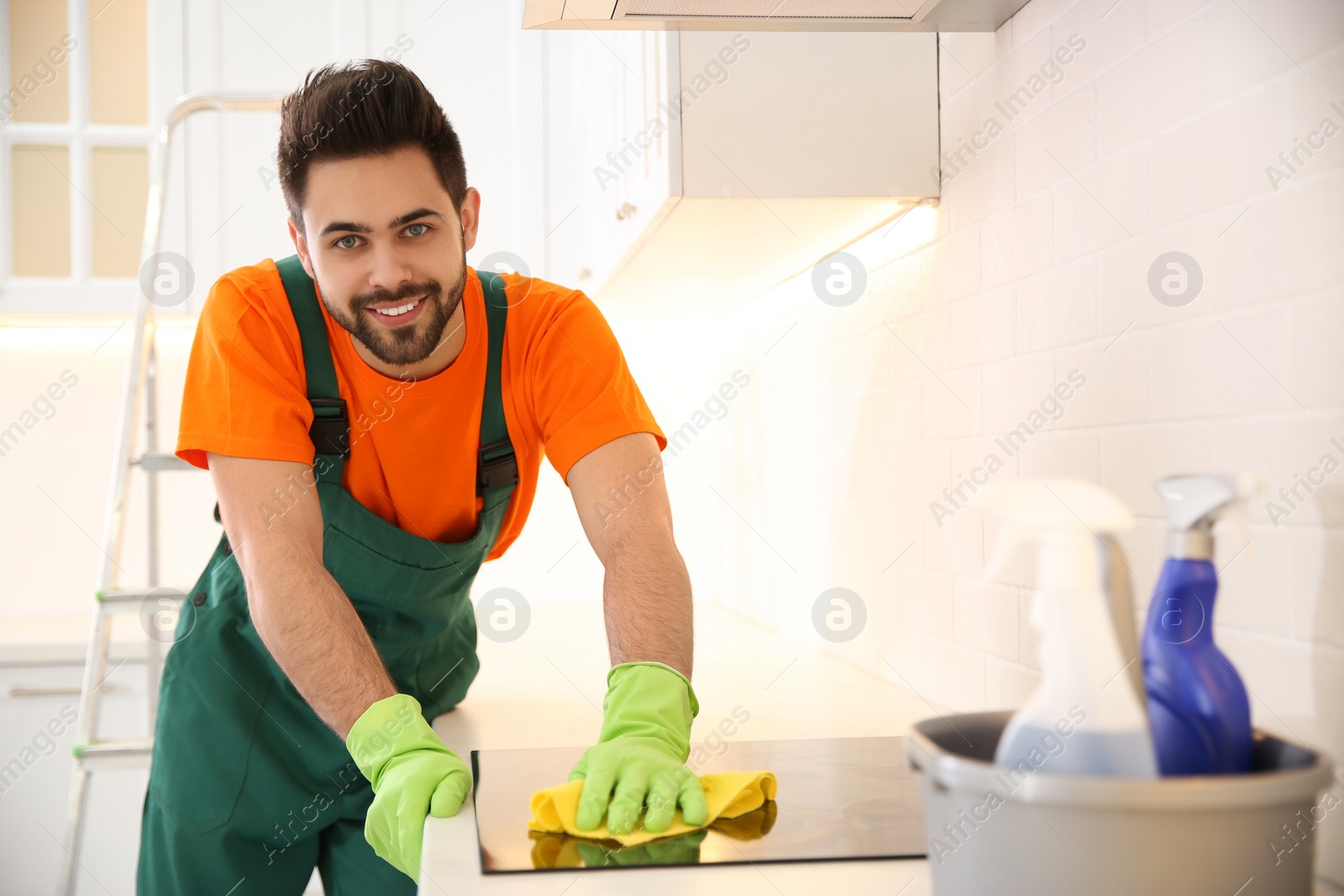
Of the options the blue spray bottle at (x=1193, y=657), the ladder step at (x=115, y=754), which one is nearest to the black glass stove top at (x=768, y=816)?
the blue spray bottle at (x=1193, y=657)

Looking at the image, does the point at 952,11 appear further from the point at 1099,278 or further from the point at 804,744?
the point at 804,744

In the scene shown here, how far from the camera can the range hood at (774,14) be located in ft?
3.26

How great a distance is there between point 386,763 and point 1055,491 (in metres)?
0.63

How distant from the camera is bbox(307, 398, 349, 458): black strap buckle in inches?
44.0

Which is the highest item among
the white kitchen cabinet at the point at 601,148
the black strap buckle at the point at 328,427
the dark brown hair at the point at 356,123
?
the white kitchen cabinet at the point at 601,148

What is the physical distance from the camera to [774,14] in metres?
1.03

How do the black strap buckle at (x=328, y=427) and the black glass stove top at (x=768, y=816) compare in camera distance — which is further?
the black strap buckle at (x=328, y=427)

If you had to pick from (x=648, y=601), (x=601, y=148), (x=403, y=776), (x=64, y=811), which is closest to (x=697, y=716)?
(x=648, y=601)

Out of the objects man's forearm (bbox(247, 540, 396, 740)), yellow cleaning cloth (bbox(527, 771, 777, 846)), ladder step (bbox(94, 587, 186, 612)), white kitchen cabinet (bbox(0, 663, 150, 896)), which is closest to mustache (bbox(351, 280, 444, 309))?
man's forearm (bbox(247, 540, 396, 740))

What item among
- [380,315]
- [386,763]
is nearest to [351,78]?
[380,315]

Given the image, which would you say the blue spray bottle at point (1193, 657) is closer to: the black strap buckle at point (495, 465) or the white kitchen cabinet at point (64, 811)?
the black strap buckle at point (495, 465)

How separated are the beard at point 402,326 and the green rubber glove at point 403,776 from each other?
0.40m

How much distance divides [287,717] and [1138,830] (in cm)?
96

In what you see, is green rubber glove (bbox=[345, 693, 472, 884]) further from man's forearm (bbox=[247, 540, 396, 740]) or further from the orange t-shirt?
the orange t-shirt
